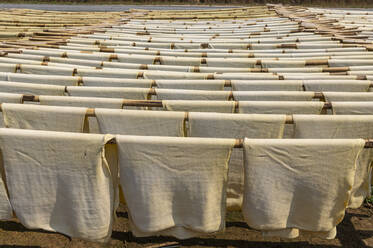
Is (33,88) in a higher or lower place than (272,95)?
higher

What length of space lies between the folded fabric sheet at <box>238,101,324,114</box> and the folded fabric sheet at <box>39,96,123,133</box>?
3.37 feet

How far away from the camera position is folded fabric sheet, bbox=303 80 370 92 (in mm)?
2715

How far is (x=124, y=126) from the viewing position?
2.22 meters

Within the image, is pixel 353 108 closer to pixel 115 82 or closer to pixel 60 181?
pixel 115 82

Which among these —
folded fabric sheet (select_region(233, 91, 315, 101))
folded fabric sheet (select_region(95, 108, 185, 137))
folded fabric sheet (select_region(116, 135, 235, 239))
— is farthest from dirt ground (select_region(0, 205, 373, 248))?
folded fabric sheet (select_region(233, 91, 315, 101))

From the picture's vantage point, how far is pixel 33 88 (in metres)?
2.66

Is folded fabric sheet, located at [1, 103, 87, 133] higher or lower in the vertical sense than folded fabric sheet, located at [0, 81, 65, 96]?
lower

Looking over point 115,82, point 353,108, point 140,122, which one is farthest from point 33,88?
point 353,108

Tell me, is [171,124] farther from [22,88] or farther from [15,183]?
[22,88]

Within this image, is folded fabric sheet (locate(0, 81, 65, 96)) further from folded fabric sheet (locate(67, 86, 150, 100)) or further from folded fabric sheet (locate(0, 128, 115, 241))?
folded fabric sheet (locate(0, 128, 115, 241))

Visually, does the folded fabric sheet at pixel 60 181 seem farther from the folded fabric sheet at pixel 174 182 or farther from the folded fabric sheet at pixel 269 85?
the folded fabric sheet at pixel 269 85

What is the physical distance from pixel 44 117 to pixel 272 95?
1.90 metres

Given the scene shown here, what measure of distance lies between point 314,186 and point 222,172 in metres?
0.67

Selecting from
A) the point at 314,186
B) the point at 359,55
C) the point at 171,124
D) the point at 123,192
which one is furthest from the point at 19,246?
the point at 359,55
